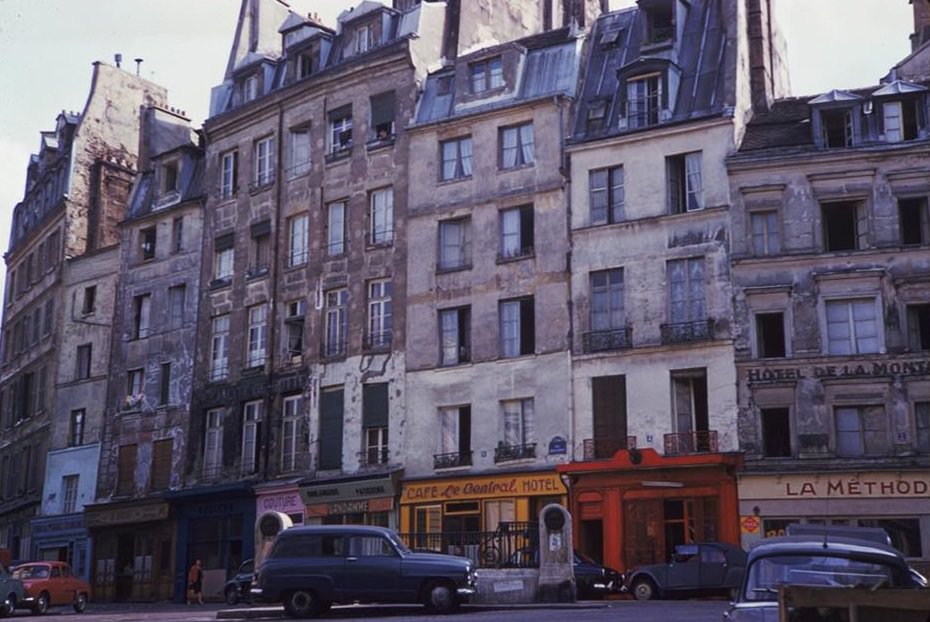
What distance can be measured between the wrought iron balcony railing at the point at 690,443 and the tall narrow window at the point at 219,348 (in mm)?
16550

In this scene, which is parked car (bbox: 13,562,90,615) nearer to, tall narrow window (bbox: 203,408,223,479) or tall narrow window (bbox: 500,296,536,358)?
tall narrow window (bbox: 203,408,223,479)

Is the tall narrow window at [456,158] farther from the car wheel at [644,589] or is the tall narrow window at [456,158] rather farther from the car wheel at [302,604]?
the car wheel at [302,604]

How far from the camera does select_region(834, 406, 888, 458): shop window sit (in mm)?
30516

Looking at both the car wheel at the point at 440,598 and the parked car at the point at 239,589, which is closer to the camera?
the car wheel at the point at 440,598

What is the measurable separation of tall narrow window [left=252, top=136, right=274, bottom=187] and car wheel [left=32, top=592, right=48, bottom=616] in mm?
16325

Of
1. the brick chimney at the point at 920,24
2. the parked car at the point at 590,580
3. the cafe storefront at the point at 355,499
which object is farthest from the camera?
the brick chimney at the point at 920,24

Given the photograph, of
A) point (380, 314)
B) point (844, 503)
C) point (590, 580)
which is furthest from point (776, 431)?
point (380, 314)

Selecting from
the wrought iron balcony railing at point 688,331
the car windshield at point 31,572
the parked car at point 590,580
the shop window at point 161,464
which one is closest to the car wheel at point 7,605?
the car windshield at point 31,572

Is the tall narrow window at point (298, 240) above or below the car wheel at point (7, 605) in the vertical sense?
above

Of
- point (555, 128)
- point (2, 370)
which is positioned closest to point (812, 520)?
point (555, 128)

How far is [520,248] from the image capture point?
3584cm

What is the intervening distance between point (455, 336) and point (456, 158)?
5.51 m

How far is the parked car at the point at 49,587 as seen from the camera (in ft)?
101

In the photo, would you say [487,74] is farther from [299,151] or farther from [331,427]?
[331,427]
